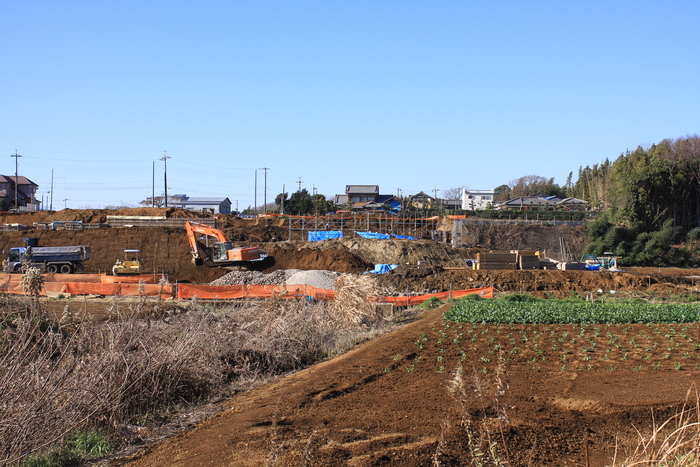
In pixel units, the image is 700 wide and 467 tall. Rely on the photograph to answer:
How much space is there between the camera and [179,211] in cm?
5788

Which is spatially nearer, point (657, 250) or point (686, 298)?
point (686, 298)

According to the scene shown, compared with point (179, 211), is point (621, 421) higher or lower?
lower

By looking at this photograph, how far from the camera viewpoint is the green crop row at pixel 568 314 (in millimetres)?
18109

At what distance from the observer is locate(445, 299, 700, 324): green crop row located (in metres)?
18.1

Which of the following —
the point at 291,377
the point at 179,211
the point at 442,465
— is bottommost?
the point at 291,377

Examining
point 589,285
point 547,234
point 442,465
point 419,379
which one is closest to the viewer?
point 442,465

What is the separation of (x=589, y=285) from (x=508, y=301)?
36.3 ft

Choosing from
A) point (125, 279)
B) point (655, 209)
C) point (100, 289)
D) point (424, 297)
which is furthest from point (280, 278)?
point (655, 209)

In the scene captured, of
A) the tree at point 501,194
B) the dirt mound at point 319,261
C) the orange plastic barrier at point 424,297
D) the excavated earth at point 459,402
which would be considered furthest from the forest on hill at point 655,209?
the tree at point 501,194

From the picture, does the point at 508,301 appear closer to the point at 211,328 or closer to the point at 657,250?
the point at 211,328

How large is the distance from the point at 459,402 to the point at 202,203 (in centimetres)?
8967

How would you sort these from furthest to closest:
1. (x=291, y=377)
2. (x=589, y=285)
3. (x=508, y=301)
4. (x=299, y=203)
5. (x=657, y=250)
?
(x=299, y=203) → (x=657, y=250) → (x=589, y=285) → (x=508, y=301) → (x=291, y=377)

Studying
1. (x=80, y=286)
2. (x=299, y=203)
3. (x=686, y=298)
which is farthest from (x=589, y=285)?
(x=299, y=203)

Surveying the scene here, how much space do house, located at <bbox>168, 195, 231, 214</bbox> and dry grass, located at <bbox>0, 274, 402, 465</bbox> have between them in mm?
77858
